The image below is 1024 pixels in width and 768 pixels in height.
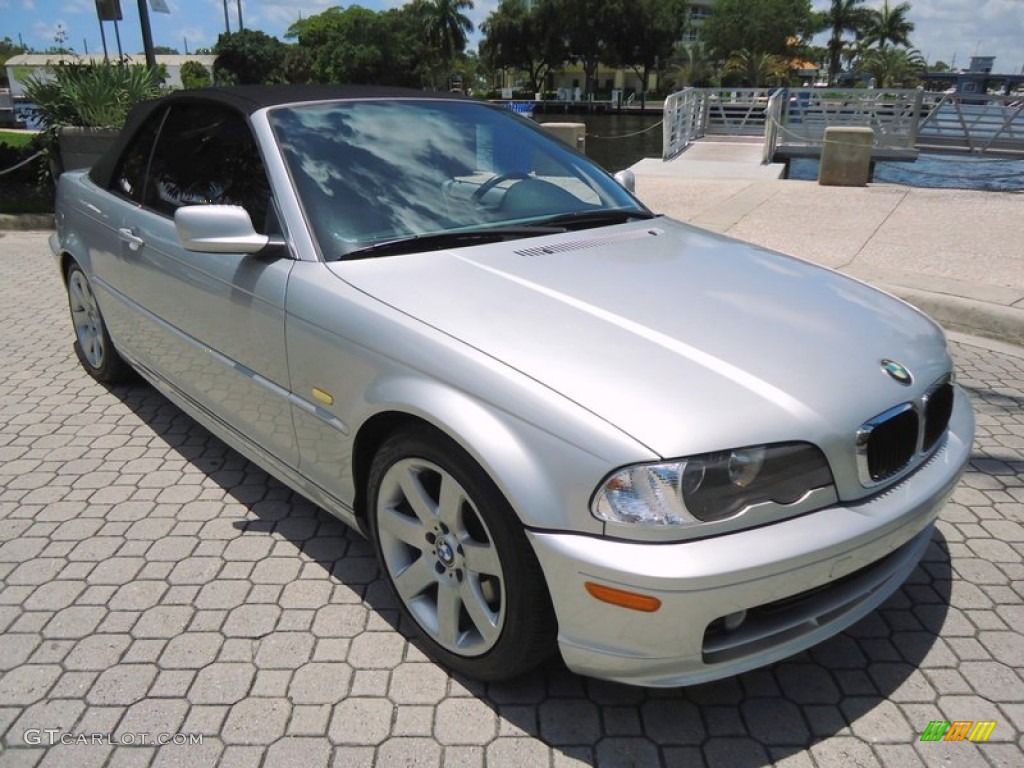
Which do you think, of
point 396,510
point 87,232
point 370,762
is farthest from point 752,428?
point 87,232

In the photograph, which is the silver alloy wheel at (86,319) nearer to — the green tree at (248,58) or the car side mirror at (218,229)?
the car side mirror at (218,229)

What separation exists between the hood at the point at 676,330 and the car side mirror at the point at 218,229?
0.35 m

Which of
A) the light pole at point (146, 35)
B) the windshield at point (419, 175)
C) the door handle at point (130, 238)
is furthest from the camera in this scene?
the light pole at point (146, 35)

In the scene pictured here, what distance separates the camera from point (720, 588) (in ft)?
6.04

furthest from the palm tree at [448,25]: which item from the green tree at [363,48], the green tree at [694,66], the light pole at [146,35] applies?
the light pole at [146,35]

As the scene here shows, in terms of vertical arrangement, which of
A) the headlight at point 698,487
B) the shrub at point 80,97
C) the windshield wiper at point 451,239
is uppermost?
the shrub at point 80,97

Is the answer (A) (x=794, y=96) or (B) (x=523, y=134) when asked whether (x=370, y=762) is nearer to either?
(B) (x=523, y=134)

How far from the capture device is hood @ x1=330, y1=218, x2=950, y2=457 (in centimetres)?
196

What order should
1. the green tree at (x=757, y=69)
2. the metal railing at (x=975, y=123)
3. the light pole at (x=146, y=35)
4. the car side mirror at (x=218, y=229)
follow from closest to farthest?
the car side mirror at (x=218, y=229)
the light pole at (x=146, y=35)
the metal railing at (x=975, y=123)
the green tree at (x=757, y=69)

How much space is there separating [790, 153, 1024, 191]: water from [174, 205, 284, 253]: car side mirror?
17.1m

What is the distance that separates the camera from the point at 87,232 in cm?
427

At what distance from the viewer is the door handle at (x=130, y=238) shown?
11.9 ft

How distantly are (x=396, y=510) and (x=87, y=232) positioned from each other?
2902 mm

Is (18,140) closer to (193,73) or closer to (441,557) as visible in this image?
(441,557)
